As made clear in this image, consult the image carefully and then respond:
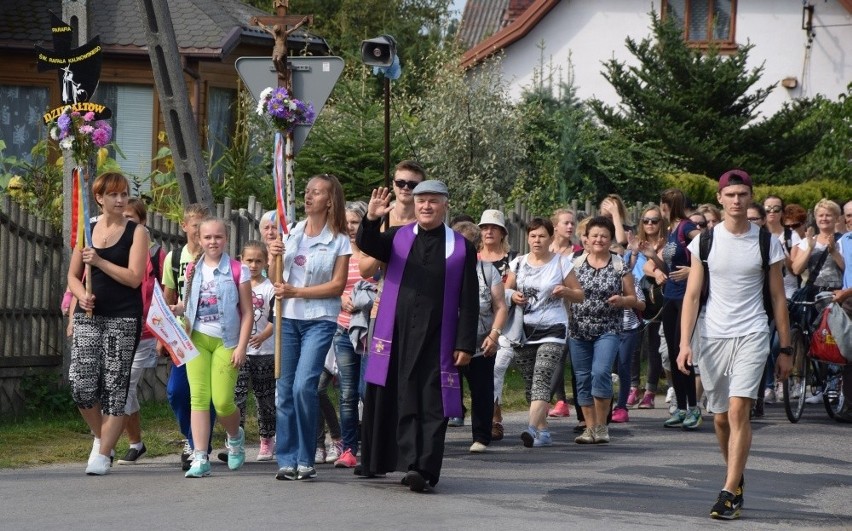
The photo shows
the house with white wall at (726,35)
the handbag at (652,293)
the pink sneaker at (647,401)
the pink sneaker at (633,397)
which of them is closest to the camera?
the handbag at (652,293)

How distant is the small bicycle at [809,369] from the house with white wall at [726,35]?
947 inches

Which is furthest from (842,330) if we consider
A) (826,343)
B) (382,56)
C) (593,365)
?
(382,56)

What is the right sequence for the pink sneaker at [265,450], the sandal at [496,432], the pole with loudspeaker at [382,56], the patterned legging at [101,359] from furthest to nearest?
the sandal at [496,432] → the pole with loudspeaker at [382,56] → the pink sneaker at [265,450] → the patterned legging at [101,359]

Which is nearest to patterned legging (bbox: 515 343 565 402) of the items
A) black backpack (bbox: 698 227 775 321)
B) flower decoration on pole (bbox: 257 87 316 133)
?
flower decoration on pole (bbox: 257 87 316 133)

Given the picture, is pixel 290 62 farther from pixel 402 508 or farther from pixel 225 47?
pixel 225 47

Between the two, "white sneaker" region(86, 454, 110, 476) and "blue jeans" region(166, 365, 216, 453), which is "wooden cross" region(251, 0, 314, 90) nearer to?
"blue jeans" region(166, 365, 216, 453)

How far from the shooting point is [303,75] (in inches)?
479

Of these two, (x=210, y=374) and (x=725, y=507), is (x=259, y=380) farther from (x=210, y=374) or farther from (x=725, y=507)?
(x=725, y=507)

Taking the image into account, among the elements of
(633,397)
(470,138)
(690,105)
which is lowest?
(633,397)

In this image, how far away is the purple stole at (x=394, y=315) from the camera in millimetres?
9875

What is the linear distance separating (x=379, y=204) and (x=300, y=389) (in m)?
1.36

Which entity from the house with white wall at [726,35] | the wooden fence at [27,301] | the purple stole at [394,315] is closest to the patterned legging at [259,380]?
the purple stole at [394,315]

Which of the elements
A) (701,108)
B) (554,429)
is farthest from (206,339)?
(701,108)

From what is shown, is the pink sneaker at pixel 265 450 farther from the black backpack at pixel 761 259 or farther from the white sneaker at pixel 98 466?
the black backpack at pixel 761 259
